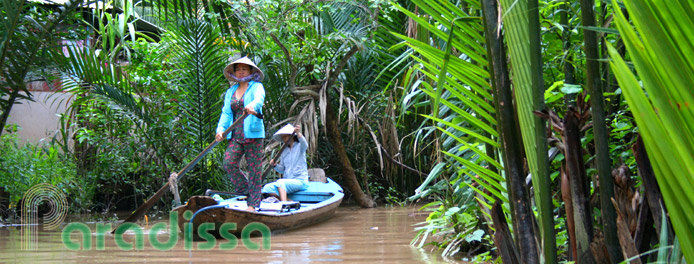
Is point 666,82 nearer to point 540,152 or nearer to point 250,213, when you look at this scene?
point 540,152

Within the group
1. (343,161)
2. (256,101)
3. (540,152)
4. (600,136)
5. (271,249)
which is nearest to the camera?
(540,152)

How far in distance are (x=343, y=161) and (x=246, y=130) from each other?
3801 mm

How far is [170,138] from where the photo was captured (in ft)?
33.1

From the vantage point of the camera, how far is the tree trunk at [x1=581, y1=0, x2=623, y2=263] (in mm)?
1450

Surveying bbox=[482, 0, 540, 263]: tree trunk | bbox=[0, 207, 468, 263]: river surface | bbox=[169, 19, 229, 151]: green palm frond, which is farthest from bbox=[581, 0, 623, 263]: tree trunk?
bbox=[169, 19, 229, 151]: green palm frond

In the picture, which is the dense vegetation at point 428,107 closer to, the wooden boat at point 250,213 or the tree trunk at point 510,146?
the tree trunk at point 510,146

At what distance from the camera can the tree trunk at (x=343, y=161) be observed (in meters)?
10.7

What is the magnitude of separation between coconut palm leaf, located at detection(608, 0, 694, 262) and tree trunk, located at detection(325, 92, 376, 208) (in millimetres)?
9810

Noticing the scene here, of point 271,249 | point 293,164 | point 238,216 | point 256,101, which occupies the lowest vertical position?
point 271,249

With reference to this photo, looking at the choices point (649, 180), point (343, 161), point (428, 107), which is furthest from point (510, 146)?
point (343, 161)

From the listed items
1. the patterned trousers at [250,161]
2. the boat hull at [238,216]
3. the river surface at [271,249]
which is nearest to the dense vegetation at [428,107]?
the river surface at [271,249]

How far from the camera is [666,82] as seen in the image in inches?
28.3

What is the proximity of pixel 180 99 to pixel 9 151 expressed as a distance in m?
2.34

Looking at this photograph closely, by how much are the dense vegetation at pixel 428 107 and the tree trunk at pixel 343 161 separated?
0.11 ft
